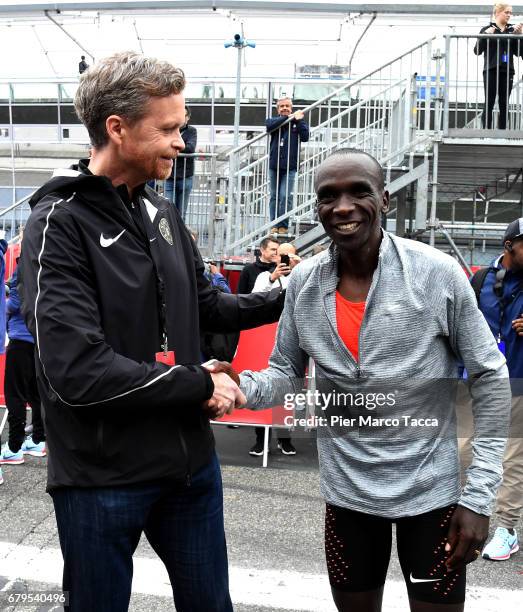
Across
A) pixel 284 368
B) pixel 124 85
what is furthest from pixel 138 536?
pixel 124 85

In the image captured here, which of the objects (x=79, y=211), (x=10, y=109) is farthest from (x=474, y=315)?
(x=10, y=109)

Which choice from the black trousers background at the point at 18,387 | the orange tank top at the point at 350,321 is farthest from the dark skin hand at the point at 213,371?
the black trousers background at the point at 18,387

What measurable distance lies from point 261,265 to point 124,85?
5.96 metres

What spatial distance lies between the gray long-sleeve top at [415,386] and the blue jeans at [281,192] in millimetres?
7792

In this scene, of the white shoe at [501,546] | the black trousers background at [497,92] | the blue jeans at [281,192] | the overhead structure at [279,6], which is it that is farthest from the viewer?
the overhead structure at [279,6]

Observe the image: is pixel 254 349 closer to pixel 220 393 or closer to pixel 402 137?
pixel 402 137

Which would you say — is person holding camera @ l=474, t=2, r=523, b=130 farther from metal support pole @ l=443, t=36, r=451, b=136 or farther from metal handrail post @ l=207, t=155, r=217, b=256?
metal handrail post @ l=207, t=155, r=217, b=256

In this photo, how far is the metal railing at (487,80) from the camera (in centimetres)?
970

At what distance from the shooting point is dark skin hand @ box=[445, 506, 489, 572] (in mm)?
2246

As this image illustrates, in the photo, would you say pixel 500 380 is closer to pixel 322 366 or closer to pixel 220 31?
pixel 322 366

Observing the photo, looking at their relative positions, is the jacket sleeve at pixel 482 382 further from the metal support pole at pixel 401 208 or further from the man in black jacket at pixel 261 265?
the metal support pole at pixel 401 208

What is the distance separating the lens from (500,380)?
2.33m

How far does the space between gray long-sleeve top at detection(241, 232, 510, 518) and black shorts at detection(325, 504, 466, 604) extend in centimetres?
6

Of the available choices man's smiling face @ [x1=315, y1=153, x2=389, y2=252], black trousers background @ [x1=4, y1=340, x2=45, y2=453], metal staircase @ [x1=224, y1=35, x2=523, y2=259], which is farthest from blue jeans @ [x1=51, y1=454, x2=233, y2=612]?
metal staircase @ [x1=224, y1=35, x2=523, y2=259]
